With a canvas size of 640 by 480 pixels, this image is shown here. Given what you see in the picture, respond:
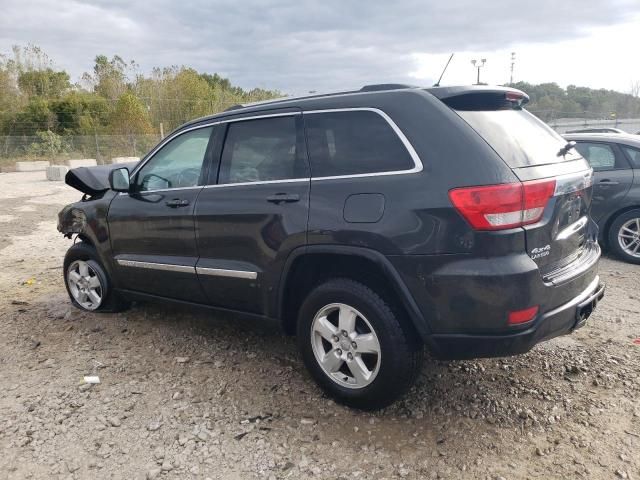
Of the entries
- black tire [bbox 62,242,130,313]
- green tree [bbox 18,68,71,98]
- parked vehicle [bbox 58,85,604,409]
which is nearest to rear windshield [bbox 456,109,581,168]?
parked vehicle [bbox 58,85,604,409]

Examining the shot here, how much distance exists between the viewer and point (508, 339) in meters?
2.55

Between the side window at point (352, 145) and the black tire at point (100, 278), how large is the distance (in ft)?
8.36

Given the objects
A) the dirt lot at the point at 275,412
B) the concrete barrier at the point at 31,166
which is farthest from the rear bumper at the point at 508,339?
the concrete barrier at the point at 31,166

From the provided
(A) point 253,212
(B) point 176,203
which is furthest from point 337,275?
(B) point 176,203

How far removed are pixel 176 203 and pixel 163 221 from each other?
22cm

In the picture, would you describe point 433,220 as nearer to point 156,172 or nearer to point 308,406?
point 308,406

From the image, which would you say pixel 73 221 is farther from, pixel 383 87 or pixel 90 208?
pixel 383 87

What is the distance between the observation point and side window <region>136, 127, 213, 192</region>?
3797mm

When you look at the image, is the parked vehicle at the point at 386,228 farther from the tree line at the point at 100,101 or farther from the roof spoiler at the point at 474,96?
the tree line at the point at 100,101

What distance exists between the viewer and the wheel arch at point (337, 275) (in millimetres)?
2682

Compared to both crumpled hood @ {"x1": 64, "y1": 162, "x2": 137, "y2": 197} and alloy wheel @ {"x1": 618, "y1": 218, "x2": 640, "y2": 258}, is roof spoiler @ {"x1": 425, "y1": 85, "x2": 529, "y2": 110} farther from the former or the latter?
alloy wheel @ {"x1": 618, "y1": 218, "x2": 640, "y2": 258}

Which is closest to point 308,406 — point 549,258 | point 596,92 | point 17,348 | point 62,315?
point 549,258

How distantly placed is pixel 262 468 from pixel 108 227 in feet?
8.76

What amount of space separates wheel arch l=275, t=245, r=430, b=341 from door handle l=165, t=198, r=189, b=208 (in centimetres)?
106
